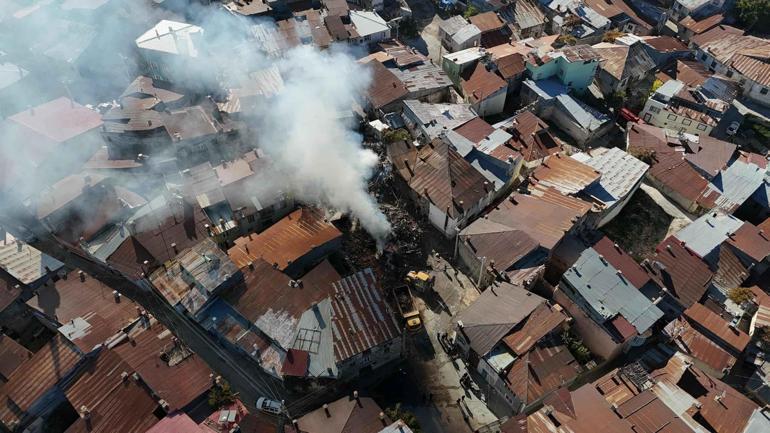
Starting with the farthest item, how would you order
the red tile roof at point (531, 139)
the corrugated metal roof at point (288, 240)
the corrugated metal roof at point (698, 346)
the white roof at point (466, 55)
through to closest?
the white roof at point (466, 55) < the red tile roof at point (531, 139) < the corrugated metal roof at point (288, 240) < the corrugated metal roof at point (698, 346)

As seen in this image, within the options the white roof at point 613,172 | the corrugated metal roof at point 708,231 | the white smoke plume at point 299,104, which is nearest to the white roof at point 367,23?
the white smoke plume at point 299,104

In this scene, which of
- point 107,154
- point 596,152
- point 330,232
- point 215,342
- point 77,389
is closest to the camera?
point 77,389

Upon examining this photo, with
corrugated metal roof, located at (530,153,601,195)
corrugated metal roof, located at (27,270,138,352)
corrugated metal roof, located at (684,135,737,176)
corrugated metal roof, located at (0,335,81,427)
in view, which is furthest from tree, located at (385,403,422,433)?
corrugated metal roof, located at (684,135,737,176)

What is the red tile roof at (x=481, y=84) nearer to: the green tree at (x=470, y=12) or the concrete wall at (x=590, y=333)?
the green tree at (x=470, y=12)

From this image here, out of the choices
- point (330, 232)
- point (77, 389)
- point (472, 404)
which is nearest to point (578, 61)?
point (330, 232)

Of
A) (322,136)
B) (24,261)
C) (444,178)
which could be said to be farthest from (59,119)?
(444,178)

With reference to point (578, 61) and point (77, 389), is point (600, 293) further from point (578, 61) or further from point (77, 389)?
point (77, 389)

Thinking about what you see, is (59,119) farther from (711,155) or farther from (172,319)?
(711,155)
